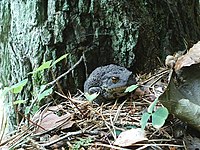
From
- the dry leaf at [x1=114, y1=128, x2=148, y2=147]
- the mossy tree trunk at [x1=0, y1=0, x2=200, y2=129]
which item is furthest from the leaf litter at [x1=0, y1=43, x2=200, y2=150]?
the mossy tree trunk at [x1=0, y1=0, x2=200, y2=129]

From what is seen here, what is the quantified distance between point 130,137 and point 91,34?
0.73 metres

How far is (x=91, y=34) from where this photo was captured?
171cm

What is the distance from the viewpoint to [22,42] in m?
1.77

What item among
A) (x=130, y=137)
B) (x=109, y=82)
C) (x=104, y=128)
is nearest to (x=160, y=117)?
(x=130, y=137)

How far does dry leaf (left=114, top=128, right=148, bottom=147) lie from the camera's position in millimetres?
1112

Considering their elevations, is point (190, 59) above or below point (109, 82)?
above

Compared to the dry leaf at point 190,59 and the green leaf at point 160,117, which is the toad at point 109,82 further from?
the green leaf at point 160,117

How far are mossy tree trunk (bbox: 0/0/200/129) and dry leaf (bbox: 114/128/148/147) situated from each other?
609mm

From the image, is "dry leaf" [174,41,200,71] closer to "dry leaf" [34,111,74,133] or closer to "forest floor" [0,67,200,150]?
"forest floor" [0,67,200,150]

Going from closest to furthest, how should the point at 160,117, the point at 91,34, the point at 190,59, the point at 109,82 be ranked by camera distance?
the point at 160,117 < the point at 190,59 < the point at 109,82 < the point at 91,34

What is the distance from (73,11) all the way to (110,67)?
37 cm

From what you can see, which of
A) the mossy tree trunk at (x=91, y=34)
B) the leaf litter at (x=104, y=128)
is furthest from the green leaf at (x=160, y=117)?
the mossy tree trunk at (x=91, y=34)

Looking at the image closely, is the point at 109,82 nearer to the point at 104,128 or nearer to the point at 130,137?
the point at 104,128

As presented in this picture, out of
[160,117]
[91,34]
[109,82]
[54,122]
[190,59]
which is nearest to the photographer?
[160,117]
